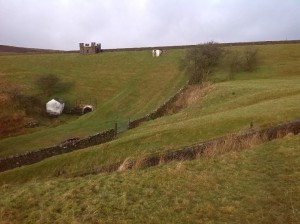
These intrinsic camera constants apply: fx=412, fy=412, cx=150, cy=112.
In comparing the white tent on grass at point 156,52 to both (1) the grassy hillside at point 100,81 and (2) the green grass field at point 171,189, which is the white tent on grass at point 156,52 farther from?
(2) the green grass field at point 171,189

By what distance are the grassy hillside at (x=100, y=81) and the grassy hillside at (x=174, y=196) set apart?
25229 millimetres

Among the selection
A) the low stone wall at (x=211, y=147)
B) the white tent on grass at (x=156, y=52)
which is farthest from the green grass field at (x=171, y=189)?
the white tent on grass at (x=156, y=52)

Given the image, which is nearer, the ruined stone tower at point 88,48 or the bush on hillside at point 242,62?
the bush on hillside at point 242,62

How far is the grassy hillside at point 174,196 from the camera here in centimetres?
971

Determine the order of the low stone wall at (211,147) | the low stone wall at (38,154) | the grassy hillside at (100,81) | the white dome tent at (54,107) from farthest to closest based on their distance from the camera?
the white dome tent at (54,107) → the grassy hillside at (100,81) → the low stone wall at (38,154) → the low stone wall at (211,147)

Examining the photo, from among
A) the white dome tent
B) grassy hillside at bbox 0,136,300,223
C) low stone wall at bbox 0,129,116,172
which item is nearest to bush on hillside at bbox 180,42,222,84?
the white dome tent

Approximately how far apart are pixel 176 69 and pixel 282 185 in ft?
188

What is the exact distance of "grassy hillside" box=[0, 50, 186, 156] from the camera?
43.0 metres

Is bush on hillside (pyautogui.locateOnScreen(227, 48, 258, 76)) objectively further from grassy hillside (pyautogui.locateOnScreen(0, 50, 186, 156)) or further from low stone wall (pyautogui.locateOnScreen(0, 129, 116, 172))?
low stone wall (pyautogui.locateOnScreen(0, 129, 116, 172))

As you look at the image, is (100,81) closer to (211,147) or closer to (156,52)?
(156,52)

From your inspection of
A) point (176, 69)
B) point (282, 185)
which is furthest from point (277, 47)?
point (282, 185)

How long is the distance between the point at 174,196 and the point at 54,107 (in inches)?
1723

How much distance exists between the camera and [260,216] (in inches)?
384

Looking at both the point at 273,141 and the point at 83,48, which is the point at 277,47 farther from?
the point at 273,141
